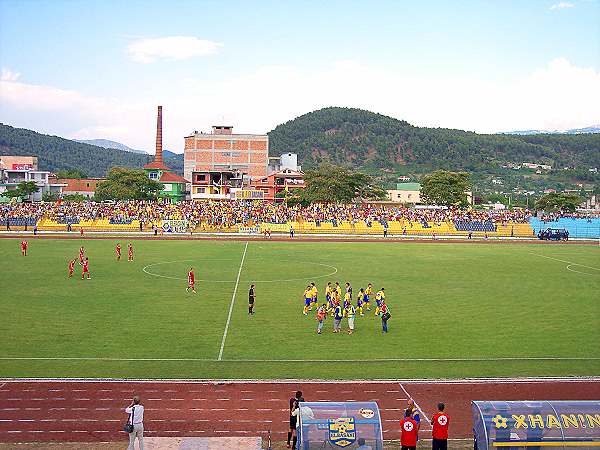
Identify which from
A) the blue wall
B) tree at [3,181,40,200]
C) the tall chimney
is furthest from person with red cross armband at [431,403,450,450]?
Result: the tall chimney

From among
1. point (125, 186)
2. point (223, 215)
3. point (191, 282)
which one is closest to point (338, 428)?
point (191, 282)

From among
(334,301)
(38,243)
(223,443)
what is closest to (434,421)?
(223,443)

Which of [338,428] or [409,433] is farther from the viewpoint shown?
[409,433]

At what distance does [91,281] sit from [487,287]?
73.3ft

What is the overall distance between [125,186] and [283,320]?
309ft

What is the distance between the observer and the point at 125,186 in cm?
11506

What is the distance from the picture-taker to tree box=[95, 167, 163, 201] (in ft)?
372

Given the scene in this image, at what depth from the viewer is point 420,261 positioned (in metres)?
48.4

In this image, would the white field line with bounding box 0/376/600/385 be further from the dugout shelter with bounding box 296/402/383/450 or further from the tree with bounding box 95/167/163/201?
the tree with bounding box 95/167/163/201

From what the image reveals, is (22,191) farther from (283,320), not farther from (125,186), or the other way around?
(283,320)

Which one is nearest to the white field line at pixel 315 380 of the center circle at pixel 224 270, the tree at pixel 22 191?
the center circle at pixel 224 270

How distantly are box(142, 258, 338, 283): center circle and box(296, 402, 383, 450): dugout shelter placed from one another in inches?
1019

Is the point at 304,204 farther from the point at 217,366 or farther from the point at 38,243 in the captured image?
Result: the point at 217,366

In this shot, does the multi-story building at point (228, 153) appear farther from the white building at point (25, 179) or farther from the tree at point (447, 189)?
the tree at point (447, 189)
